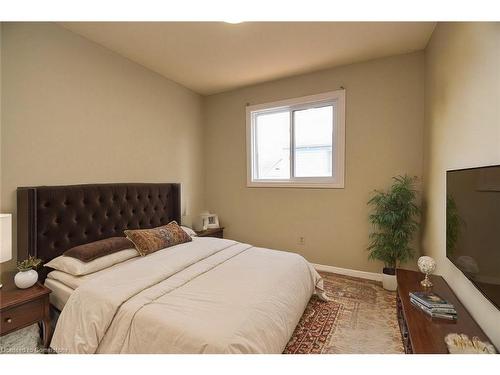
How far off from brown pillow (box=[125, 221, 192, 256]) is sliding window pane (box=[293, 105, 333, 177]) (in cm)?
182

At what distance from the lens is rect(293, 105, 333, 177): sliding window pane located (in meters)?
3.14

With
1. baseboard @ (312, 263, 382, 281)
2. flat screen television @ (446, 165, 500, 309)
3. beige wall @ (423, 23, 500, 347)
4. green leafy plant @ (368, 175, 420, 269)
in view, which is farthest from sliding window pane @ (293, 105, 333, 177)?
flat screen television @ (446, 165, 500, 309)

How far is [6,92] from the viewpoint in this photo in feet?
5.85

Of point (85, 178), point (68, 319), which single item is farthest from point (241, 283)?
point (85, 178)

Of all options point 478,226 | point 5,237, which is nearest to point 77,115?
point 5,237

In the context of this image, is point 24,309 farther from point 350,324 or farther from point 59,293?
point 350,324

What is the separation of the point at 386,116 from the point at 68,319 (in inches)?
137

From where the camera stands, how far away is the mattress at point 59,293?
1703mm

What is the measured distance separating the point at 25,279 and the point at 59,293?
0.77 feet

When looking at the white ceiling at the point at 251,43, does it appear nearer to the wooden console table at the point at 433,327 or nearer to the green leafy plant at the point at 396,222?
the green leafy plant at the point at 396,222

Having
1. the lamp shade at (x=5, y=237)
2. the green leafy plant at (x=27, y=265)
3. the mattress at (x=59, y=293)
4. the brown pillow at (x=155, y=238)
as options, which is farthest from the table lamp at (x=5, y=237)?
the brown pillow at (x=155, y=238)

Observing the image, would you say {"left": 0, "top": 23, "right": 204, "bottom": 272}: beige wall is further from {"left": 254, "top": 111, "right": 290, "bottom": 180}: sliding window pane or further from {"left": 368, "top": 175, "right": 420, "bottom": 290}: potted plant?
{"left": 368, "top": 175, "right": 420, "bottom": 290}: potted plant
